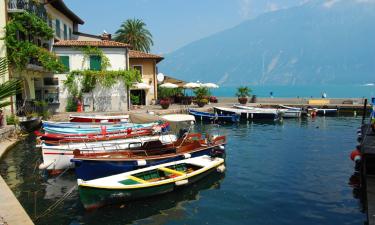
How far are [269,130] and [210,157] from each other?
17844 millimetres

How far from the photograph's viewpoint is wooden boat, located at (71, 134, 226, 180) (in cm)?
1695

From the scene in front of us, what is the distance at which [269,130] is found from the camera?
36.6 metres

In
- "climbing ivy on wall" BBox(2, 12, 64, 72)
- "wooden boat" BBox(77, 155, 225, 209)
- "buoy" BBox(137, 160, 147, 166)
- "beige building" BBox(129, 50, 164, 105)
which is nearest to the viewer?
"wooden boat" BBox(77, 155, 225, 209)

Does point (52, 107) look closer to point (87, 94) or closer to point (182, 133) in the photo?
point (87, 94)

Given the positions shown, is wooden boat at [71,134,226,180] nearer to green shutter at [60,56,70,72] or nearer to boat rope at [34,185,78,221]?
boat rope at [34,185,78,221]

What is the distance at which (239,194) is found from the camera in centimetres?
1673

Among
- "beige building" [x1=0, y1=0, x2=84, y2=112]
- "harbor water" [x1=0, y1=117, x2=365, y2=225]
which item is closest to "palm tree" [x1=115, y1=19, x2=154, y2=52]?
"beige building" [x1=0, y1=0, x2=84, y2=112]

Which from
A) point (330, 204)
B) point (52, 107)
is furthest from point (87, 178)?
point (52, 107)

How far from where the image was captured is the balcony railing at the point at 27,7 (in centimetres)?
3109

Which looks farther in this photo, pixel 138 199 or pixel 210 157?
pixel 210 157

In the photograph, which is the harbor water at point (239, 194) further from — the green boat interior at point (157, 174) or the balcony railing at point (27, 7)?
the balcony railing at point (27, 7)

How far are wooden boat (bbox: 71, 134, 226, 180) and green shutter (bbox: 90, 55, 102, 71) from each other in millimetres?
21714

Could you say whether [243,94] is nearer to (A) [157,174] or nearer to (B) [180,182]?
(A) [157,174]

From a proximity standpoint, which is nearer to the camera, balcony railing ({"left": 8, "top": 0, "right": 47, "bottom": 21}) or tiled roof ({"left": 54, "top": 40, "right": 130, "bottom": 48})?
balcony railing ({"left": 8, "top": 0, "right": 47, "bottom": 21})
